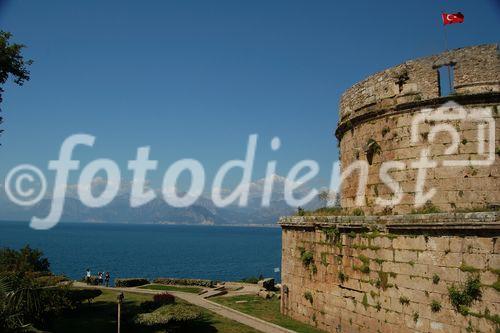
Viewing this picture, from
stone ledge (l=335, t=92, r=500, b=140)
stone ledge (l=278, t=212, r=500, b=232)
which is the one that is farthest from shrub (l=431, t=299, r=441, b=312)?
stone ledge (l=335, t=92, r=500, b=140)

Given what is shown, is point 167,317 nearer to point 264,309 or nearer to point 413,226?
point 264,309

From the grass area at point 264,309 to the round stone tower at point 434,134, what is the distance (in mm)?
5958

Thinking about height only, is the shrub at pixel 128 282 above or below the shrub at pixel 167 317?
below

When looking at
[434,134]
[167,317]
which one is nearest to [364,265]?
[434,134]

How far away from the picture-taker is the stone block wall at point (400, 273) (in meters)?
11.0

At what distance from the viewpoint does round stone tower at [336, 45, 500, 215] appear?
12945 millimetres

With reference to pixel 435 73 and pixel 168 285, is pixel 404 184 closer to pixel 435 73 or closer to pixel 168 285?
pixel 435 73

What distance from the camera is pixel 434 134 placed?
1374 cm

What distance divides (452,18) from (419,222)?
741 cm

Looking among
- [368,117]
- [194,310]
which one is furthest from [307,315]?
[368,117]

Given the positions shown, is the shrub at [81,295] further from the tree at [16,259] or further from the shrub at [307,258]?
the shrub at [307,258]

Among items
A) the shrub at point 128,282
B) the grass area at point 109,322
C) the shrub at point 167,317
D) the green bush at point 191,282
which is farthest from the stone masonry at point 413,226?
the shrub at point 128,282

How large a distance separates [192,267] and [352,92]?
71.6 m

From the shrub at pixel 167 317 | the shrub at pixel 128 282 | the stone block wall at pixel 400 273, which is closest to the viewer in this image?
the stone block wall at pixel 400 273
